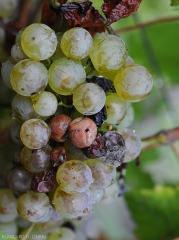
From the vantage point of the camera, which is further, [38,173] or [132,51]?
[132,51]

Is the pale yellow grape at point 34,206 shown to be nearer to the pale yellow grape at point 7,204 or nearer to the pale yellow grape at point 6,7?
the pale yellow grape at point 7,204

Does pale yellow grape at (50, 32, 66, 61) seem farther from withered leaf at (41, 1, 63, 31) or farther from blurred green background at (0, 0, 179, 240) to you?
blurred green background at (0, 0, 179, 240)

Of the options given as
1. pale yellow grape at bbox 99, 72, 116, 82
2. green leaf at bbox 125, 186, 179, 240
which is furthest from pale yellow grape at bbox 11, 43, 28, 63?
green leaf at bbox 125, 186, 179, 240

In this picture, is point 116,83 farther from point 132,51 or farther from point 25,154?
point 132,51

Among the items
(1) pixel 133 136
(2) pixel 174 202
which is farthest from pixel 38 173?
(2) pixel 174 202

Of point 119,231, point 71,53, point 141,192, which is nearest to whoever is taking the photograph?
point 71,53

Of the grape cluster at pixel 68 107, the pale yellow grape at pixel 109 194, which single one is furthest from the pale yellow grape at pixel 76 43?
the pale yellow grape at pixel 109 194

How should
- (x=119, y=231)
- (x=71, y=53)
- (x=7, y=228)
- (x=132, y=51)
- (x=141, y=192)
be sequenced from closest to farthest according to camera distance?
(x=71, y=53) < (x=7, y=228) < (x=141, y=192) < (x=132, y=51) < (x=119, y=231)
